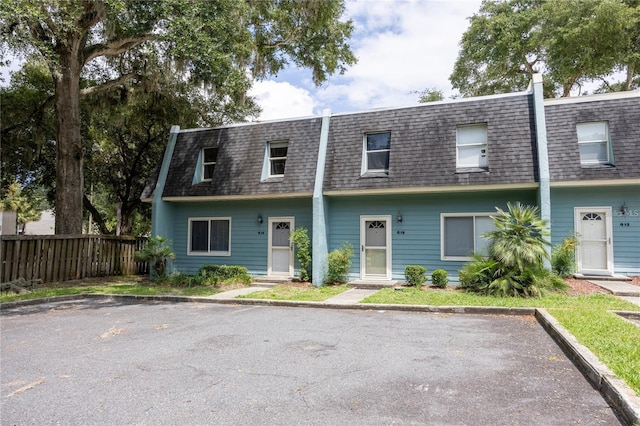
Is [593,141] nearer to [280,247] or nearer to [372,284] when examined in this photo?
[372,284]

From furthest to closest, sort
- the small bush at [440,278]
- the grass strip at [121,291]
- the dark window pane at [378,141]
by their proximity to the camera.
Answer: the dark window pane at [378,141] → the small bush at [440,278] → the grass strip at [121,291]

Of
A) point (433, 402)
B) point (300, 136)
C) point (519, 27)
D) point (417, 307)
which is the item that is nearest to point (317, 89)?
point (300, 136)

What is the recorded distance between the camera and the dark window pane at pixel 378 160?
12445 mm

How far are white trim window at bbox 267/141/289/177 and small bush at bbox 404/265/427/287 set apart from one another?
17.3 feet

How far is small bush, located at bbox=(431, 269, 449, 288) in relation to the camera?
11.0 m

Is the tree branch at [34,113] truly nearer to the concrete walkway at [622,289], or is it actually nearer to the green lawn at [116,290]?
the green lawn at [116,290]

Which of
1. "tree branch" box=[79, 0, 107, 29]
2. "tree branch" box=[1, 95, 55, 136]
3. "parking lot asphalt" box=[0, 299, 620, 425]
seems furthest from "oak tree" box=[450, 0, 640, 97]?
"tree branch" box=[1, 95, 55, 136]

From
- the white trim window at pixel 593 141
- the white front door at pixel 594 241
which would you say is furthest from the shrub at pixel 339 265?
the white trim window at pixel 593 141

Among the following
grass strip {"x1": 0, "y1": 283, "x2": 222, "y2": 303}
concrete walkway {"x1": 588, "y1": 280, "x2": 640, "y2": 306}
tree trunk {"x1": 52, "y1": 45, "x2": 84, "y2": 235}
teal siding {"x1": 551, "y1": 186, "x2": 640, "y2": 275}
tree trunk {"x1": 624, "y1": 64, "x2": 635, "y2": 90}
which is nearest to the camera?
concrete walkway {"x1": 588, "y1": 280, "x2": 640, "y2": 306}

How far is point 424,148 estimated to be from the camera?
38.7 feet

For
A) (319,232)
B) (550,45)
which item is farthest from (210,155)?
(550,45)

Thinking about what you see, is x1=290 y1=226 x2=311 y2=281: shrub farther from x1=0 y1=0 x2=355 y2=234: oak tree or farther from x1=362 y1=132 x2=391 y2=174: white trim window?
x1=0 y1=0 x2=355 y2=234: oak tree

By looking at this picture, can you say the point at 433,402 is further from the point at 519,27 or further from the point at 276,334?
the point at 519,27

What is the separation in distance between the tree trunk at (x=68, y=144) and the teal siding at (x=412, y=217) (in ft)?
29.2
